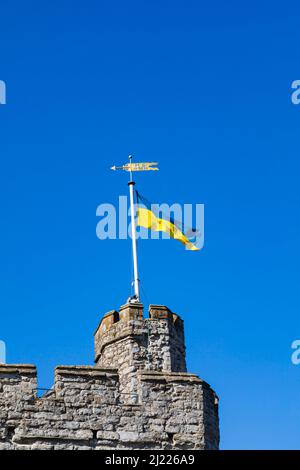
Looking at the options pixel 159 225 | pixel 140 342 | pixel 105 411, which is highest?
pixel 159 225

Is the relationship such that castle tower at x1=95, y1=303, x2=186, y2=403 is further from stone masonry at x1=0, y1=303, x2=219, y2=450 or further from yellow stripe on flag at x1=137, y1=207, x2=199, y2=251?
yellow stripe on flag at x1=137, y1=207, x2=199, y2=251

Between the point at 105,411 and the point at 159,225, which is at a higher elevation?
the point at 159,225

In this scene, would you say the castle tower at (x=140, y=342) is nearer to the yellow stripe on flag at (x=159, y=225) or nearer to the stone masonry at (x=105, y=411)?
the stone masonry at (x=105, y=411)

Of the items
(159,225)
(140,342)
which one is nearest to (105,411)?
(140,342)

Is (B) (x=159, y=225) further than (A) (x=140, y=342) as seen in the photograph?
Yes

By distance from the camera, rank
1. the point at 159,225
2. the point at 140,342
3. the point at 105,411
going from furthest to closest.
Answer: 1. the point at 159,225
2. the point at 140,342
3. the point at 105,411

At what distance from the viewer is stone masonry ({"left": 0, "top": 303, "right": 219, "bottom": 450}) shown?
4322 centimetres

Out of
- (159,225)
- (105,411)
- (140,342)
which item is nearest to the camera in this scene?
(105,411)

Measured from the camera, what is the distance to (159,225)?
52.6 metres

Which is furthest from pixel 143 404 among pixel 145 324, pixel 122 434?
pixel 145 324

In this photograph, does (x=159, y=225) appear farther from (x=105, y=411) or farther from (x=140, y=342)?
(x=105, y=411)

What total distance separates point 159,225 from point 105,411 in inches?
386
